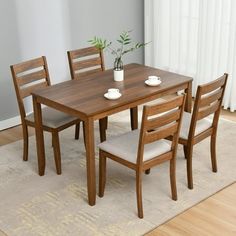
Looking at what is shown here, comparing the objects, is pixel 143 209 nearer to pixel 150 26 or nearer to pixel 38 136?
pixel 38 136

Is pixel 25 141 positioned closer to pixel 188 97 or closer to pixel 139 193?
pixel 139 193

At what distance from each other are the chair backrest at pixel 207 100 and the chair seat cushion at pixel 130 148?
0.27 metres

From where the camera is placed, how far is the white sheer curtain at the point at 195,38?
4.79 m

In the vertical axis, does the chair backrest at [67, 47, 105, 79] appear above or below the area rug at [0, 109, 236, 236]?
above

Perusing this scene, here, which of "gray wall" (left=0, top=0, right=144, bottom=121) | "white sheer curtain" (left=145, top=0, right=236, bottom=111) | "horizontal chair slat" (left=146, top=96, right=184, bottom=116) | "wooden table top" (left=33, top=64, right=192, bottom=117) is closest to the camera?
"horizontal chair slat" (left=146, top=96, right=184, bottom=116)

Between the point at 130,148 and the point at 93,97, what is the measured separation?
472 millimetres

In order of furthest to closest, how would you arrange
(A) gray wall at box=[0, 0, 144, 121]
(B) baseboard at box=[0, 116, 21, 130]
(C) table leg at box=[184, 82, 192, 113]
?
1. (B) baseboard at box=[0, 116, 21, 130]
2. (A) gray wall at box=[0, 0, 144, 121]
3. (C) table leg at box=[184, 82, 192, 113]

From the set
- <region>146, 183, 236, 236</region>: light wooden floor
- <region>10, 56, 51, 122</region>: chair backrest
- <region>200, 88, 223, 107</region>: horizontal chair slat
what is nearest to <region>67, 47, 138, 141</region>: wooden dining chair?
<region>10, 56, 51, 122</region>: chair backrest

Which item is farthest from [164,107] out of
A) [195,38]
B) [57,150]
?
[195,38]

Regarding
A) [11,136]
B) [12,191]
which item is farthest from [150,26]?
[12,191]

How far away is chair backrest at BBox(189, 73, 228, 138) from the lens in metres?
3.20

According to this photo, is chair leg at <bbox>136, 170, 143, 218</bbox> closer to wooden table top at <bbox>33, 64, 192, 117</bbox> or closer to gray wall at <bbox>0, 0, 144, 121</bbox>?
wooden table top at <bbox>33, 64, 192, 117</bbox>

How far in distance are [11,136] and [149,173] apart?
4.90 feet

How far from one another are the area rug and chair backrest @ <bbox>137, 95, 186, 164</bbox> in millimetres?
428
